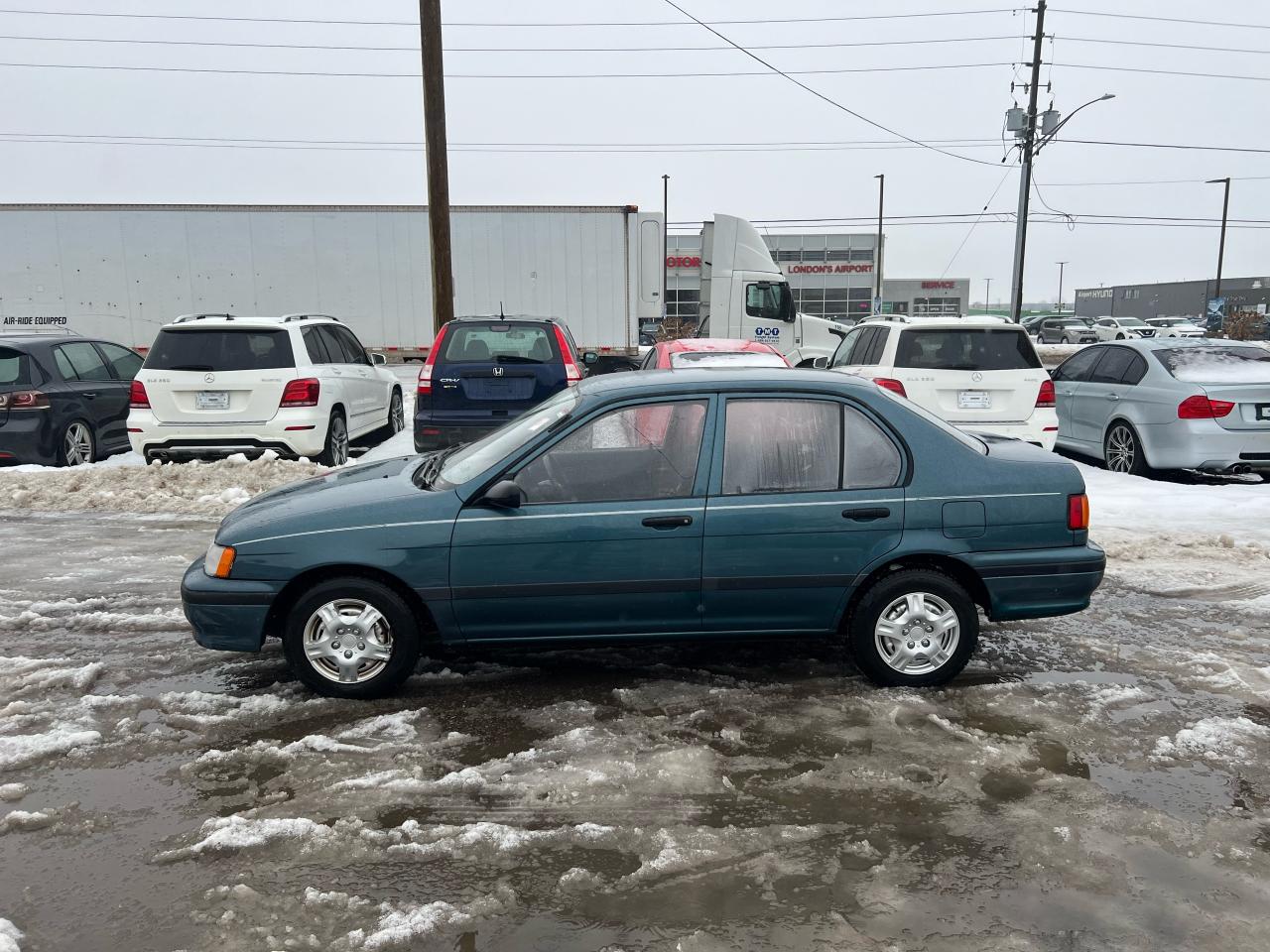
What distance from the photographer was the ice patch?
154 inches

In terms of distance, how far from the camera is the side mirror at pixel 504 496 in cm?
432

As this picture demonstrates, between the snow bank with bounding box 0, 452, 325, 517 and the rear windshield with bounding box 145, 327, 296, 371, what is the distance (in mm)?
963

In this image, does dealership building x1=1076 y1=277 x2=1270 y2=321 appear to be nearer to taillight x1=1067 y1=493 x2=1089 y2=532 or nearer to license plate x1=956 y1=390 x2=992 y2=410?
license plate x1=956 y1=390 x2=992 y2=410

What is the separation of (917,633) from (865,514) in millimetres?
647

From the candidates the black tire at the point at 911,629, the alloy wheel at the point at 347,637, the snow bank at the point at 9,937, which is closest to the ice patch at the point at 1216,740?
the black tire at the point at 911,629

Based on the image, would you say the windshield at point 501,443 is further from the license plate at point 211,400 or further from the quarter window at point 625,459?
the license plate at point 211,400

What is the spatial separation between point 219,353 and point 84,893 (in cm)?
731

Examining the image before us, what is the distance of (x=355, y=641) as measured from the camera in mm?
4426

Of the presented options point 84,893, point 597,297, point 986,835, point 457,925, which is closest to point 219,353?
point 84,893

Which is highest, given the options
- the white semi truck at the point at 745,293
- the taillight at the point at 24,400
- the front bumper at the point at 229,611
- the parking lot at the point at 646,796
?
the white semi truck at the point at 745,293

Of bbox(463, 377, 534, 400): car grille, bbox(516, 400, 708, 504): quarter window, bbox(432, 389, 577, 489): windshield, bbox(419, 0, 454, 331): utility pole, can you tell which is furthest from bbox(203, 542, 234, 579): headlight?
bbox(419, 0, 454, 331): utility pole

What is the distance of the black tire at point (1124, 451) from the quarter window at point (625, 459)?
714 cm

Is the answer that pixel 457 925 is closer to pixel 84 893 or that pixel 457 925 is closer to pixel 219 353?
pixel 84 893

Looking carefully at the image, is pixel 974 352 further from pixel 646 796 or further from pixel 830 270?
pixel 830 270
